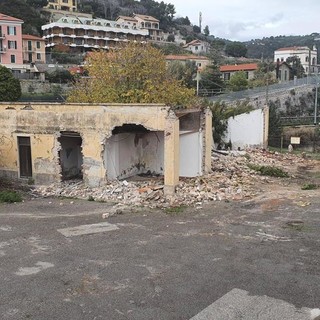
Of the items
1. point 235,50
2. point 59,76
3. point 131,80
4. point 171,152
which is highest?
point 235,50

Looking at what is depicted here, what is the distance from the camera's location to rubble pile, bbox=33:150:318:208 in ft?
58.4

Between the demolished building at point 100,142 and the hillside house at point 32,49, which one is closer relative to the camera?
the demolished building at point 100,142

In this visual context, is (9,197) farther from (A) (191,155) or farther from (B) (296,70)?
(B) (296,70)

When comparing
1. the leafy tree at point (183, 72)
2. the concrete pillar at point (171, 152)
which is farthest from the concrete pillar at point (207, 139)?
the leafy tree at point (183, 72)

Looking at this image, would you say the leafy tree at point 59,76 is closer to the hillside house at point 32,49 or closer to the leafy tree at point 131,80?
the hillside house at point 32,49

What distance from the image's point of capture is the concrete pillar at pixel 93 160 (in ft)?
63.8

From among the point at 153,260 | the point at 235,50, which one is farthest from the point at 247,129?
the point at 235,50

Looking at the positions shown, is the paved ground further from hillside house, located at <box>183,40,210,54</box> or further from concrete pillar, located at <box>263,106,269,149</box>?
hillside house, located at <box>183,40,210,54</box>

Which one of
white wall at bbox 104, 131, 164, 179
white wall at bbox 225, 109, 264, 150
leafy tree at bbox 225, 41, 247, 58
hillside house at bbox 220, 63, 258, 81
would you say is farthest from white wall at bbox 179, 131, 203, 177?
leafy tree at bbox 225, 41, 247, 58

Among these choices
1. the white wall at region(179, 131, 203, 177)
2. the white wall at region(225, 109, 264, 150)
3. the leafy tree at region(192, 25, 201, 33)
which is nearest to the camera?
the white wall at region(179, 131, 203, 177)

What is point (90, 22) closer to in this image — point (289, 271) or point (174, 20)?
point (174, 20)

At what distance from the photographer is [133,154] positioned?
883 inches

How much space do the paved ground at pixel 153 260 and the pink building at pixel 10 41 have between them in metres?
57.1

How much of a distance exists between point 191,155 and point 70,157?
619 centimetres
